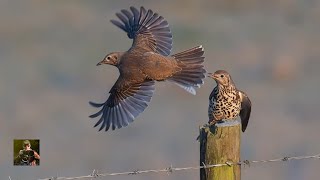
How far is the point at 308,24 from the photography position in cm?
2347

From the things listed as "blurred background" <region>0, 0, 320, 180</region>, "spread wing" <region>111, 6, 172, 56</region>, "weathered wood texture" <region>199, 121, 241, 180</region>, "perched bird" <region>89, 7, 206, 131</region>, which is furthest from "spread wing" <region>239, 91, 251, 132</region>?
"blurred background" <region>0, 0, 320, 180</region>

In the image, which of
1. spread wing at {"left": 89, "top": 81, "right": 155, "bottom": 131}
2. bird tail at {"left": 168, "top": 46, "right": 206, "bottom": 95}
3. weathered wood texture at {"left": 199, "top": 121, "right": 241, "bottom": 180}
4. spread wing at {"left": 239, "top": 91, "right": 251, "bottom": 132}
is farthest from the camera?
bird tail at {"left": 168, "top": 46, "right": 206, "bottom": 95}

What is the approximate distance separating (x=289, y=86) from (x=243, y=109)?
7940 mm

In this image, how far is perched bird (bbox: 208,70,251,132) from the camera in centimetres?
1241

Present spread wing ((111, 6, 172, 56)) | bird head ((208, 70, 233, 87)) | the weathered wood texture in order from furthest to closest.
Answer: spread wing ((111, 6, 172, 56))
bird head ((208, 70, 233, 87))
the weathered wood texture

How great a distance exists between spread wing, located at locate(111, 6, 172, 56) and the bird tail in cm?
39

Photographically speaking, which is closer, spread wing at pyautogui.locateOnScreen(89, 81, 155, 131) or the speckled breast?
the speckled breast

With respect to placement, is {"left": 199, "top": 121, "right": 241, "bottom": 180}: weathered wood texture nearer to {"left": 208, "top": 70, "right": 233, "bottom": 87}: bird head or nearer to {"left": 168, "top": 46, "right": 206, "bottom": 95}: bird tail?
{"left": 208, "top": 70, "right": 233, "bottom": 87}: bird head

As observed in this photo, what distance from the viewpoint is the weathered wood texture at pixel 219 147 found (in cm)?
1073

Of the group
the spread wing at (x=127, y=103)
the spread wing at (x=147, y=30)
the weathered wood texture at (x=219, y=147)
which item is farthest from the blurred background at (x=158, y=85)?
the weathered wood texture at (x=219, y=147)

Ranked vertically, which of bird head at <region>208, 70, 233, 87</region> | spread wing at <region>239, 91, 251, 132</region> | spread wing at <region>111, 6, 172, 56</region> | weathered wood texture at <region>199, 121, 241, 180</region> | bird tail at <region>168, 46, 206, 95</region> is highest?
spread wing at <region>111, 6, 172, 56</region>

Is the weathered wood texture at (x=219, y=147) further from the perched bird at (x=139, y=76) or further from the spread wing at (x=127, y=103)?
the spread wing at (x=127, y=103)

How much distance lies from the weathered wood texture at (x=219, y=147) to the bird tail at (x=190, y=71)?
284 cm

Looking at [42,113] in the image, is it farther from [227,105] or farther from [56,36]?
[227,105]
